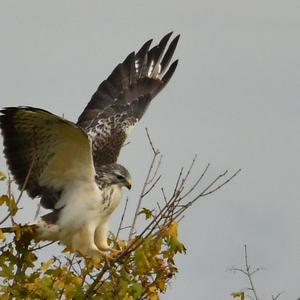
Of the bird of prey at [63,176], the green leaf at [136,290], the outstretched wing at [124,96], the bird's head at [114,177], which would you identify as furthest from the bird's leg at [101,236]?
the green leaf at [136,290]

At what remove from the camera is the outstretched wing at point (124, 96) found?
33.6ft

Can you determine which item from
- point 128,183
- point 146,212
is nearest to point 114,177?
point 128,183

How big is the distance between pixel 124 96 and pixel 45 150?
357 cm

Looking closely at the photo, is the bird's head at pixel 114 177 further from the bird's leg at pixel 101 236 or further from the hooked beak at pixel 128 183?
the bird's leg at pixel 101 236

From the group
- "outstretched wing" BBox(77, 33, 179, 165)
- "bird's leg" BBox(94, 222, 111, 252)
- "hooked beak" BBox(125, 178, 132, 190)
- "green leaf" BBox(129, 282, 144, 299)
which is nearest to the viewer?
"green leaf" BBox(129, 282, 144, 299)

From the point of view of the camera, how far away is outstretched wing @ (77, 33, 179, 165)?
404 inches

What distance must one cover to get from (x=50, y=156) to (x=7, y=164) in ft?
1.46

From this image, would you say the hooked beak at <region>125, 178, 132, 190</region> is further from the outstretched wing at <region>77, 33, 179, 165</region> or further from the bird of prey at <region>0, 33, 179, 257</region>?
the outstretched wing at <region>77, 33, 179, 165</region>

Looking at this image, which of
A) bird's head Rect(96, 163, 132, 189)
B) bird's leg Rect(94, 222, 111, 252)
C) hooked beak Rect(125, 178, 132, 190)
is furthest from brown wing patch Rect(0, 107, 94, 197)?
bird's leg Rect(94, 222, 111, 252)

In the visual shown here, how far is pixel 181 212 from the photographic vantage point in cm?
625

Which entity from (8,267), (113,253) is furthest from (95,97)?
→ (8,267)

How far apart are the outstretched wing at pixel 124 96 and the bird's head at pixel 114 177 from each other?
110cm

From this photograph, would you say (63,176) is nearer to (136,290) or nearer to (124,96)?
(136,290)

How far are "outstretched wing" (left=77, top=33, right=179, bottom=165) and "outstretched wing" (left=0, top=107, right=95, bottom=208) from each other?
1.32 meters
